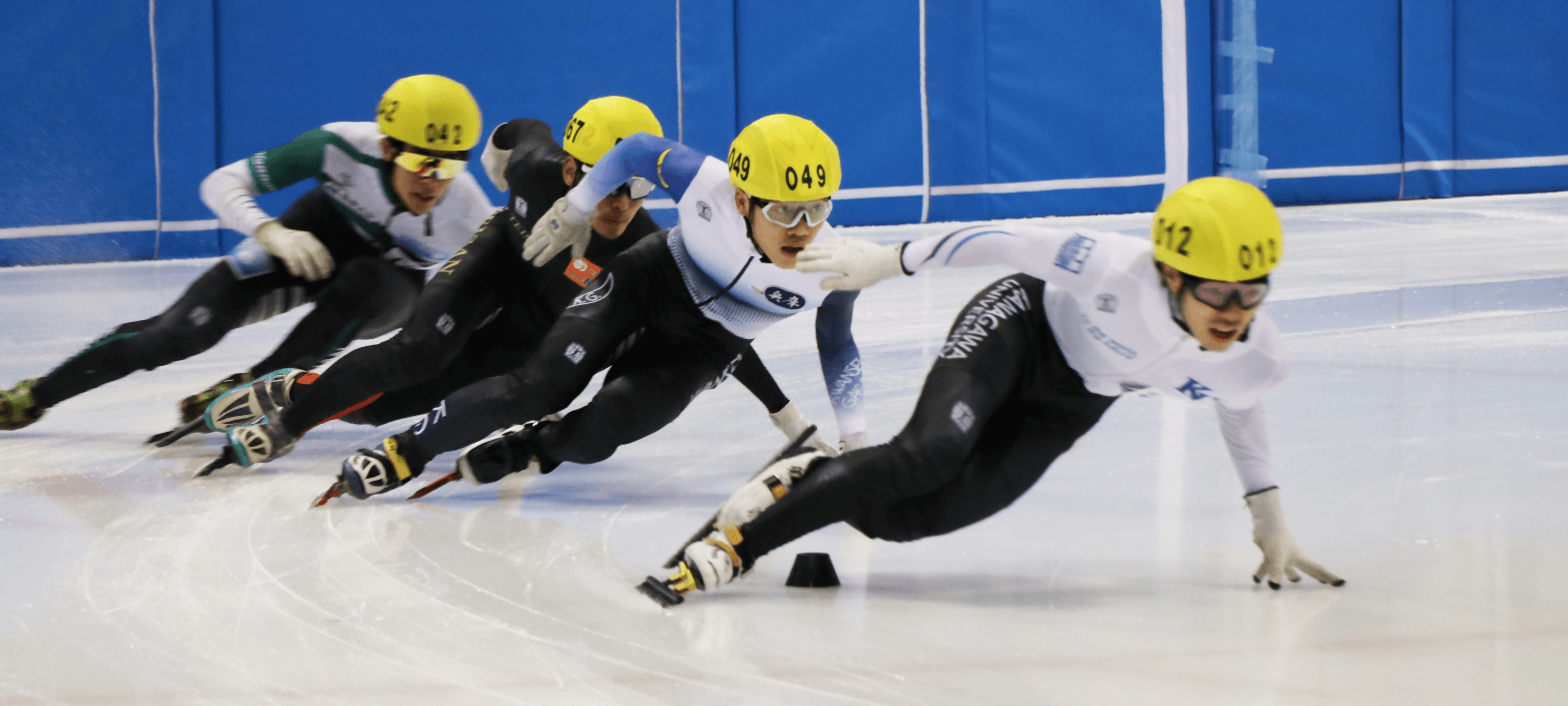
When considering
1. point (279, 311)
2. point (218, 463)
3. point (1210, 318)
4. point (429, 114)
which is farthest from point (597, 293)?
point (1210, 318)

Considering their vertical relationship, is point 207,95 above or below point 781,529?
above

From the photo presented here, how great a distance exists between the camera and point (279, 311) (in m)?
4.63

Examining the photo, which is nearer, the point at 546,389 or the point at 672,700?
the point at 672,700

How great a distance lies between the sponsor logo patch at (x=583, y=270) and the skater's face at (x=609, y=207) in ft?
0.37

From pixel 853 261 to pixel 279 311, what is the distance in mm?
2499

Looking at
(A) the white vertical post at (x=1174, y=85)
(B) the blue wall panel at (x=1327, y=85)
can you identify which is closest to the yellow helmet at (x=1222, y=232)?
(A) the white vertical post at (x=1174, y=85)

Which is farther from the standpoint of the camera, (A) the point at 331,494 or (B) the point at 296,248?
(B) the point at 296,248

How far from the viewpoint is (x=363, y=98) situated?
1009 centimetres

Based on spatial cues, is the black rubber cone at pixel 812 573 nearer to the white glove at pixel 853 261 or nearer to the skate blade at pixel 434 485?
the white glove at pixel 853 261

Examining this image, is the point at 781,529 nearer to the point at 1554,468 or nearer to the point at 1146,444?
the point at 1146,444

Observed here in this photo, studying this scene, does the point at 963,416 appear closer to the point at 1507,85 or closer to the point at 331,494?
the point at 331,494

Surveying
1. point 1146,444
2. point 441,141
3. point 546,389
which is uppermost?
point 441,141

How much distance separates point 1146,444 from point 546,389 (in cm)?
174

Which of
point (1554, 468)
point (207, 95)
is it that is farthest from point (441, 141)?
point (207, 95)
